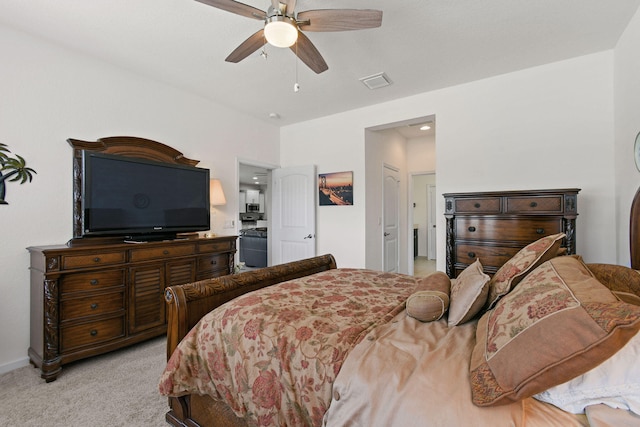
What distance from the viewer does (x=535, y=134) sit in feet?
10.0

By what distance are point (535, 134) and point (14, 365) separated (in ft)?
17.1

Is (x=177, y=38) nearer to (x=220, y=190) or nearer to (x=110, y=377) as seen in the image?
(x=220, y=190)

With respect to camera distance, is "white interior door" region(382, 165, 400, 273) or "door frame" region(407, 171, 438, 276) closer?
"white interior door" region(382, 165, 400, 273)

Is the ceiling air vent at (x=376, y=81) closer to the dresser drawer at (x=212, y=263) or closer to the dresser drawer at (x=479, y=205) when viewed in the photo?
the dresser drawer at (x=479, y=205)

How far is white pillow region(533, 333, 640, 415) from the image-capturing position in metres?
0.74

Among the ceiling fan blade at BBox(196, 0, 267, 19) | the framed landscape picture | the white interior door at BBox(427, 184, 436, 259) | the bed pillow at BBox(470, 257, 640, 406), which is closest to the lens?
the bed pillow at BBox(470, 257, 640, 406)

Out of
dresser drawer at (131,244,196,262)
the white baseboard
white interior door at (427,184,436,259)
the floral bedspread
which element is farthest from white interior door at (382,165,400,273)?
the white baseboard

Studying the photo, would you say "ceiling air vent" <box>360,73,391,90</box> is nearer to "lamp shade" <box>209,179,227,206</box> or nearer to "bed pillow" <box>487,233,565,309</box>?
"lamp shade" <box>209,179,227,206</box>

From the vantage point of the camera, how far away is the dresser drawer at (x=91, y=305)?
230 centimetres

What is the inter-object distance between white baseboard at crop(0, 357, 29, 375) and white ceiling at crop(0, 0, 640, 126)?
274 cm

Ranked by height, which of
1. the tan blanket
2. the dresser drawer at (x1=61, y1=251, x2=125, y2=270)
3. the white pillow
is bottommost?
the tan blanket

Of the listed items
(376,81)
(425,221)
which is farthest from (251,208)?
(376,81)

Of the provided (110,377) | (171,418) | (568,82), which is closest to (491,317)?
(171,418)

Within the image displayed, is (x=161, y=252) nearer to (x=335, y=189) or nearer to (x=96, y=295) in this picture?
(x=96, y=295)
